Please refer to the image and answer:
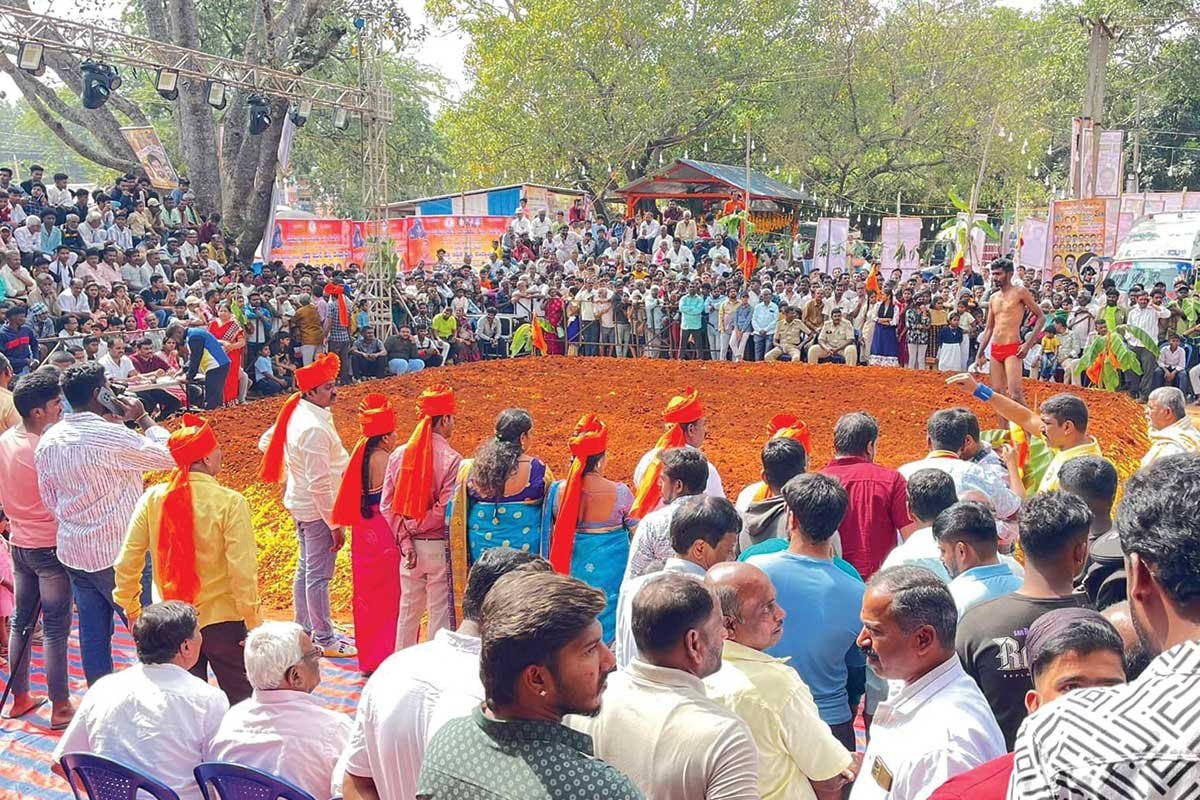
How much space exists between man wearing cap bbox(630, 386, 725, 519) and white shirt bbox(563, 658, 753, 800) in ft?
9.39

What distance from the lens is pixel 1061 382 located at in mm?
16125

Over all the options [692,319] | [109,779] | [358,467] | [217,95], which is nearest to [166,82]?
[217,95]

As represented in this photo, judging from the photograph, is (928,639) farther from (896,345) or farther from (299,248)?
(299,248)

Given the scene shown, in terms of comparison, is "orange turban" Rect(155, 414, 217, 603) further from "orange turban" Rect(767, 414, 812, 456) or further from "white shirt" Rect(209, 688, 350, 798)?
"orange turban" Rect(767, 414, 812, 456)

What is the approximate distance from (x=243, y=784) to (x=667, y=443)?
3153 mm

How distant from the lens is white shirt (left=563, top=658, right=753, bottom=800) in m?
2.31

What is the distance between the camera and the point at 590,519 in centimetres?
501

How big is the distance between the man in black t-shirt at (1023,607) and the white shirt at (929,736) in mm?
529

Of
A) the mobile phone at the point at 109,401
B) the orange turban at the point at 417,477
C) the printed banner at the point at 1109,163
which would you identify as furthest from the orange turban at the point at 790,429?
the printed banner at the point at 1109,163

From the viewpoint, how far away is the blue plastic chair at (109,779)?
335cm

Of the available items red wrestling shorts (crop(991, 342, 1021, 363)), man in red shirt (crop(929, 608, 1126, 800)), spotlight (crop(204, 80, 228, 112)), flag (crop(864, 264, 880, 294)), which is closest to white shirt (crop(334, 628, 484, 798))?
man in red shirt (crop(929, 608, 1126, 800))

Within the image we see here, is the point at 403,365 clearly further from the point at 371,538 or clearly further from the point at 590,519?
the point at 590,519

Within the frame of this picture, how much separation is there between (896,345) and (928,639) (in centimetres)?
1564

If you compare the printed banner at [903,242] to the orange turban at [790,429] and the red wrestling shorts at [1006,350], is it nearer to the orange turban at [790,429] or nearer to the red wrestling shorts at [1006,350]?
the red wrestling shorts at [1006,350]
